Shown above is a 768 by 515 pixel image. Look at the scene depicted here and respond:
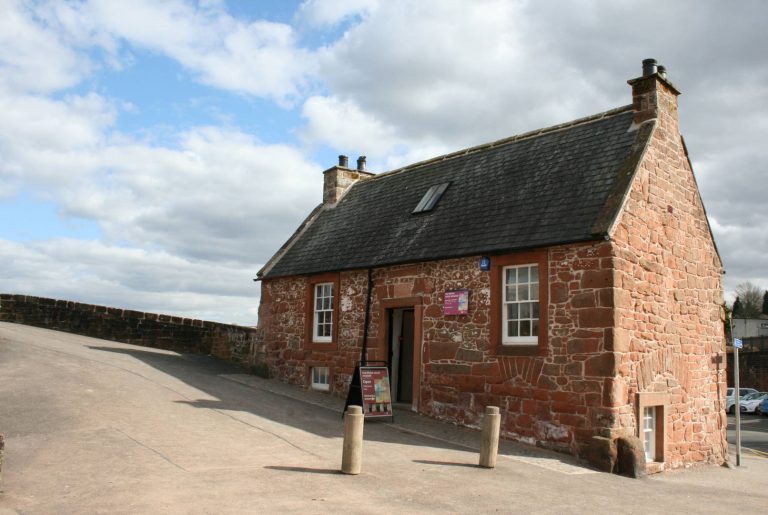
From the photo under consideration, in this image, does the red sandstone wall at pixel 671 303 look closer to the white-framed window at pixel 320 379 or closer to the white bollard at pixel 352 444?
the white bollard at pixel 352 444

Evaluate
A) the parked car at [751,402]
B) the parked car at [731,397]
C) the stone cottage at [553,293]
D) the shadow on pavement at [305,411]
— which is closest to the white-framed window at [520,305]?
the stone cottage at [553,293]

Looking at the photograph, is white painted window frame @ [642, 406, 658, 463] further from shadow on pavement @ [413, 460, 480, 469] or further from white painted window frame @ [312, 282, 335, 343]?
white painted window frame @ [312, 282, 335, 343]

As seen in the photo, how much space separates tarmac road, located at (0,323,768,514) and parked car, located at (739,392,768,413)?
→ 2178 centimetres

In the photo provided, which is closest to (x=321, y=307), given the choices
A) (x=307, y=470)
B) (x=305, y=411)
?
(x=305, y=411)

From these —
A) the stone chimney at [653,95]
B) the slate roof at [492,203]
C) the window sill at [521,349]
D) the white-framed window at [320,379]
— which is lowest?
the white-framed window at [320,379]

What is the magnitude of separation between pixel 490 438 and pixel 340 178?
13.1 m

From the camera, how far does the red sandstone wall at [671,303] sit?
462 inches

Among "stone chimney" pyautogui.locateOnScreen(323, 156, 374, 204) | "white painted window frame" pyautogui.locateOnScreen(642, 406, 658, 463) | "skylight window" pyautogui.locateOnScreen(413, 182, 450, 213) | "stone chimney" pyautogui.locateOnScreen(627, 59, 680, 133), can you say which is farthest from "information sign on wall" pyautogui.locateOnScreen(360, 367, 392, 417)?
"stone chimney" pyautogui.locateOnScreen(323, 156, 374, 204)

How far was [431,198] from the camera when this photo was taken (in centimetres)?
1688

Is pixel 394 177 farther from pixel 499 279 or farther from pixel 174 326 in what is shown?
pixel 174 326

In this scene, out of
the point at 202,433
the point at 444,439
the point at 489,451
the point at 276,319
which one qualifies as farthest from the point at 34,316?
the point at 489,451

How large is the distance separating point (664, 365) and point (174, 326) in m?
16.4

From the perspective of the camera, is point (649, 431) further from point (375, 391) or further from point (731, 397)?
point (731, 397)

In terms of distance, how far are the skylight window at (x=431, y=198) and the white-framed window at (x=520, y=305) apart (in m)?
3.84
